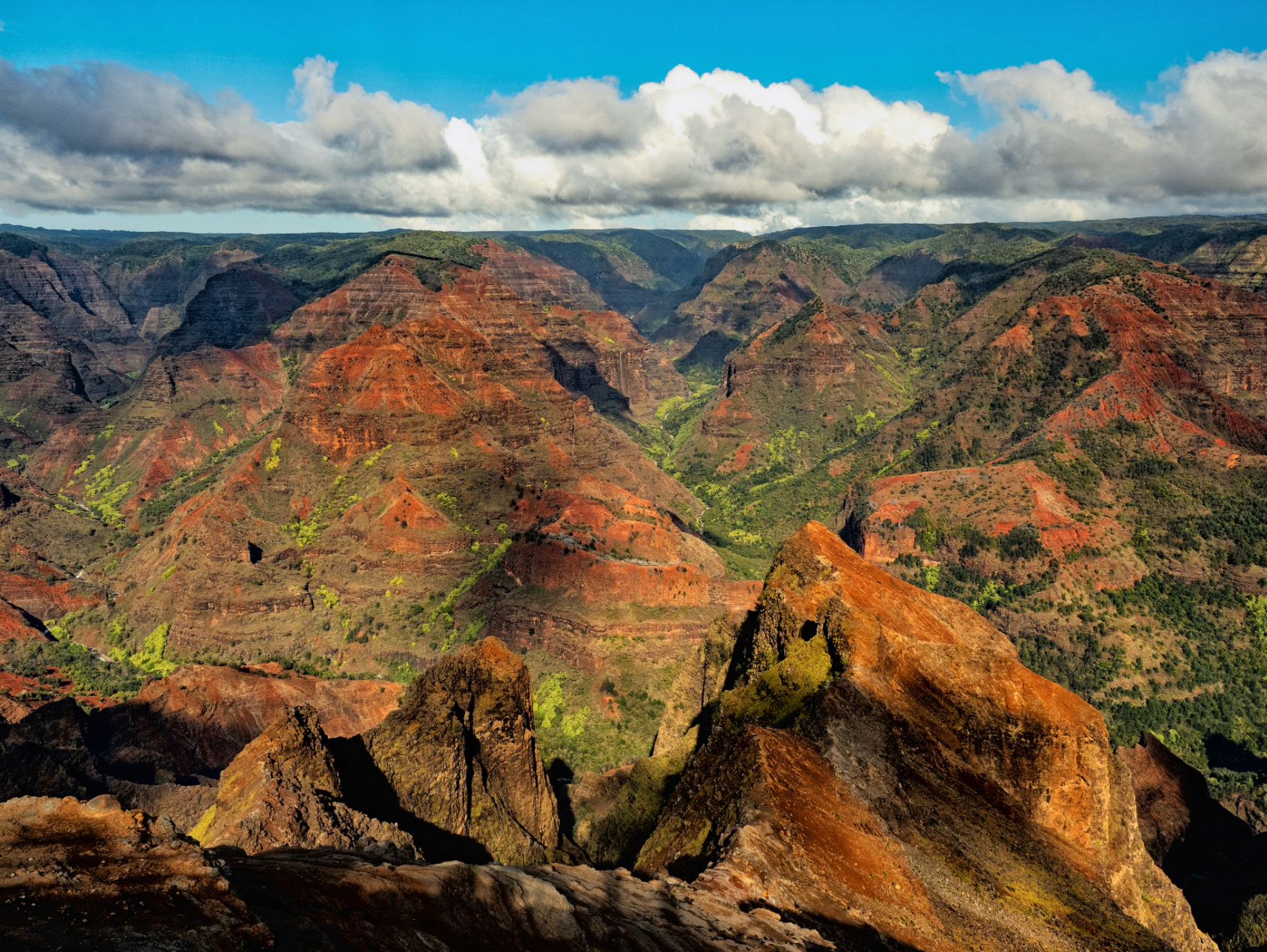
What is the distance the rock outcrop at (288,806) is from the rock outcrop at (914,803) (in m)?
14.2

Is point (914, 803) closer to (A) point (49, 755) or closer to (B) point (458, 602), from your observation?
(A) point (49, 755)

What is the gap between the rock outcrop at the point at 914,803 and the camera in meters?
23.6

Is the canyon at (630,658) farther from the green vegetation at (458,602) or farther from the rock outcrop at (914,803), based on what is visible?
the green vegetation at (458,602)


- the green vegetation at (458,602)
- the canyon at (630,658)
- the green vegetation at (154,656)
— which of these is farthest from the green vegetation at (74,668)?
the green vegetation at (458,602)

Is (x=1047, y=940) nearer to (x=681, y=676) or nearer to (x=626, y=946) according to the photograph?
(x=626, y=946)

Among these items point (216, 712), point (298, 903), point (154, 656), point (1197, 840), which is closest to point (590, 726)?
point (216, 712)

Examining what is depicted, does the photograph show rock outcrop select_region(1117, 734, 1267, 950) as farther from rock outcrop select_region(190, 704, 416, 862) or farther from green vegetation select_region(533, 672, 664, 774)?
rock outcrop select_region(190, 704, 416, 862)

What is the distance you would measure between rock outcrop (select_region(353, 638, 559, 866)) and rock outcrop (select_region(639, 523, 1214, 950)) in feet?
55.5

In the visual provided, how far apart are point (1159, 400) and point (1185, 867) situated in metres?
97.0

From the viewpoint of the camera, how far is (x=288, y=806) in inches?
1296

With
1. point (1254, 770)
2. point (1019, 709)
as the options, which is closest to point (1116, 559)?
point (1254, 770)

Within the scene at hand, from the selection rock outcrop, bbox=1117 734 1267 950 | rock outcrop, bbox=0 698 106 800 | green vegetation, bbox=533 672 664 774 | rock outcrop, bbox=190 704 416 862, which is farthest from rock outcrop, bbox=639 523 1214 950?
rock outcrop, bbox=0 698 106 800

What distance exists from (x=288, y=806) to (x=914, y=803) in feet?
92.6

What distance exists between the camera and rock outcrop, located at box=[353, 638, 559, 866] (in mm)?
43594
